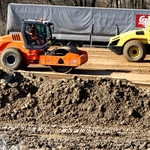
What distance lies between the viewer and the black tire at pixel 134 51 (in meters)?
17.5

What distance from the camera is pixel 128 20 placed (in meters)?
24.7

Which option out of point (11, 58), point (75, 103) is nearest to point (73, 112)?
point (75, 103)

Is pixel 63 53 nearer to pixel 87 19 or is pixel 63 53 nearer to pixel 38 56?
pixel 38 56

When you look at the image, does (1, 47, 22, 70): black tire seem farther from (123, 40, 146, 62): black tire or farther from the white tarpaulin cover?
the white tarpaulin cover

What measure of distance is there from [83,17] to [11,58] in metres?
10.8

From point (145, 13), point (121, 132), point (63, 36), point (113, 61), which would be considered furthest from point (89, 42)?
point (121, 132)

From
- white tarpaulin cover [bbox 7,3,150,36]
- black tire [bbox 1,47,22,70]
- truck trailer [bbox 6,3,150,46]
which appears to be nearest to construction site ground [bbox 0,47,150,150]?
black tire [bbox 1,47,22,70]

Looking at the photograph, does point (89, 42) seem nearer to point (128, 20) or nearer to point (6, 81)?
point (128, 20)

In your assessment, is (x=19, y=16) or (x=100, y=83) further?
(x=19, y=16)

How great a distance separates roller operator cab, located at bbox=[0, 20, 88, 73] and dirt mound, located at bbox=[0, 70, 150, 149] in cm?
378

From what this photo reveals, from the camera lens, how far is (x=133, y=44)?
17.5m

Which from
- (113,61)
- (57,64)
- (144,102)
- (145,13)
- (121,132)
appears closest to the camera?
(121,132)

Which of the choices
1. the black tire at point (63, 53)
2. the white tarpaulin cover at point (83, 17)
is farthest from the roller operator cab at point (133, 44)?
the white tarpaulin cover at point (83, 17)

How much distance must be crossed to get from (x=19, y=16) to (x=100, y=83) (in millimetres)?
15508
